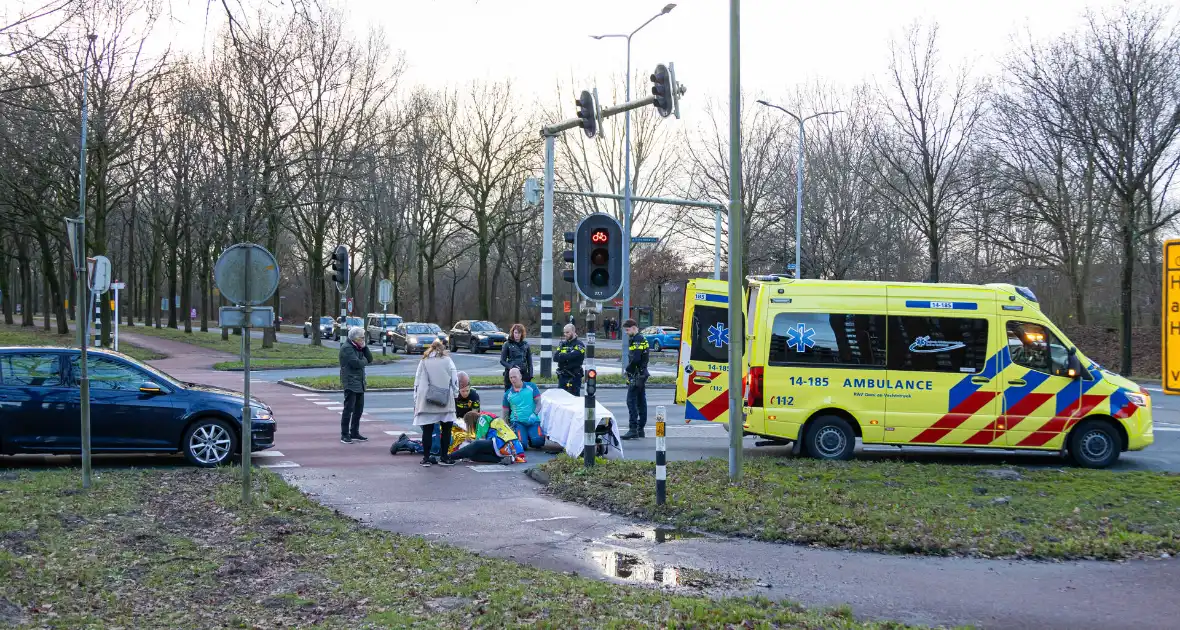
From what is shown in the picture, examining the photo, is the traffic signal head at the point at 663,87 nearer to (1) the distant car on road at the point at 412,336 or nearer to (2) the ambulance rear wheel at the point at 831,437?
(2) the ambulance rear wheel at the point at 831,437

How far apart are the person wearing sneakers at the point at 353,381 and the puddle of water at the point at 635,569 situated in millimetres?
7621

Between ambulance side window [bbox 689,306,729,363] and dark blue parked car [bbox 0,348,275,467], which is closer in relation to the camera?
dark blue parked car [bbox 0,348,275,467]

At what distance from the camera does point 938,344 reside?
41.9 ft

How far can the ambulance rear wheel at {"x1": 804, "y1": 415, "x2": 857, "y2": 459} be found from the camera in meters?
12.7

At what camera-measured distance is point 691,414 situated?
14203mm

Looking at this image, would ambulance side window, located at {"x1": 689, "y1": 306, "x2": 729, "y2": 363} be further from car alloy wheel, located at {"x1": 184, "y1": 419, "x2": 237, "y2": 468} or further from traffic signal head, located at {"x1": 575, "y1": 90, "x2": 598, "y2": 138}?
car alloy wheel, located at {"x1": 184, "y1": 419, "x2": 237, "y2": 468}

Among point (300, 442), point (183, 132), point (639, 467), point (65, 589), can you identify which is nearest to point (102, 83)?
point (183, 132)

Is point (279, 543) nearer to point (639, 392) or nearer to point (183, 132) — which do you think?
point (639, 392)

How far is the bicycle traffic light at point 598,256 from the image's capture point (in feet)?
41.0

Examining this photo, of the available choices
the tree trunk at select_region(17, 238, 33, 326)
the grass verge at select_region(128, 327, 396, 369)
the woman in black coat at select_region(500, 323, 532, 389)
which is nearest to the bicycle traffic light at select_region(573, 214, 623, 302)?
the woman in black coat at select_region(500, 323, 532, 389)

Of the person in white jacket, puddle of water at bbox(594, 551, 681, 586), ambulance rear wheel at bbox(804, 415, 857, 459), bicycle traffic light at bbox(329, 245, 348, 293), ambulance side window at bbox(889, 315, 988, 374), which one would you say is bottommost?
puddle of water at bbox(594, 551, 681, 586)

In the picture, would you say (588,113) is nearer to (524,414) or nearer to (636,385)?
(636,385)

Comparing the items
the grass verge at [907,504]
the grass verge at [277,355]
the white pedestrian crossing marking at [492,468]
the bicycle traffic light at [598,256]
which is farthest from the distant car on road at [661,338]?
the grass verge at [907,504]

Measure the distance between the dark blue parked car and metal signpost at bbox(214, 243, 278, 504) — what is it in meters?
2.67
